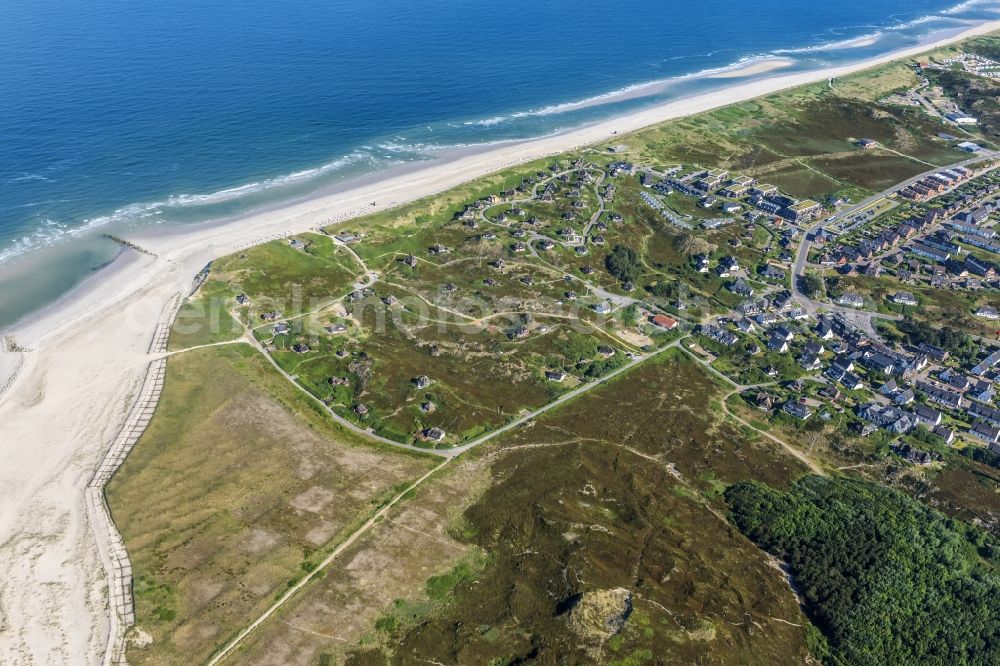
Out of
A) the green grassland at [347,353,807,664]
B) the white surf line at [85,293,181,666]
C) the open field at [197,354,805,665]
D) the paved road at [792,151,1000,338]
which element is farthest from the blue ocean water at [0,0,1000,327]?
the green grassland at [347,353,807,664]

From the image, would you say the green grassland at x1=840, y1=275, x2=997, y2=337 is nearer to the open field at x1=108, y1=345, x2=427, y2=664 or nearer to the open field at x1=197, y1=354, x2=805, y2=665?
the open field at x1=197, y1=354, x2=805, y2=665

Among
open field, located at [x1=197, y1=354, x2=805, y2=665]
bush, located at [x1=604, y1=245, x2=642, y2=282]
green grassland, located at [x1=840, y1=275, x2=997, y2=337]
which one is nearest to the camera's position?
open field, located at [x1=197, y1=354, x2=805, y2=665]

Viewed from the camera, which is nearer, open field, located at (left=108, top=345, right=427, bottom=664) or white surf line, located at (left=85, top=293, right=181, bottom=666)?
white surf line, located at (left=85, top=293, right=181, bottom=666)

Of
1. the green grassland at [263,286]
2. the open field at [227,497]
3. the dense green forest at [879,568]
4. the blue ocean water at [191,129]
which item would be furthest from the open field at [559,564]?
the blue ocean water at [191,129]

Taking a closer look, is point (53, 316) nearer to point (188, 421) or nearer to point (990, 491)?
point (188, 421)

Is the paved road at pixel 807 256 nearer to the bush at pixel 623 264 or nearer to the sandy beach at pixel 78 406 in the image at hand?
the bush at pixel 623 264

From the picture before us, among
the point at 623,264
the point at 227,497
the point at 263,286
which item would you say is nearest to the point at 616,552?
the point at 227,497
